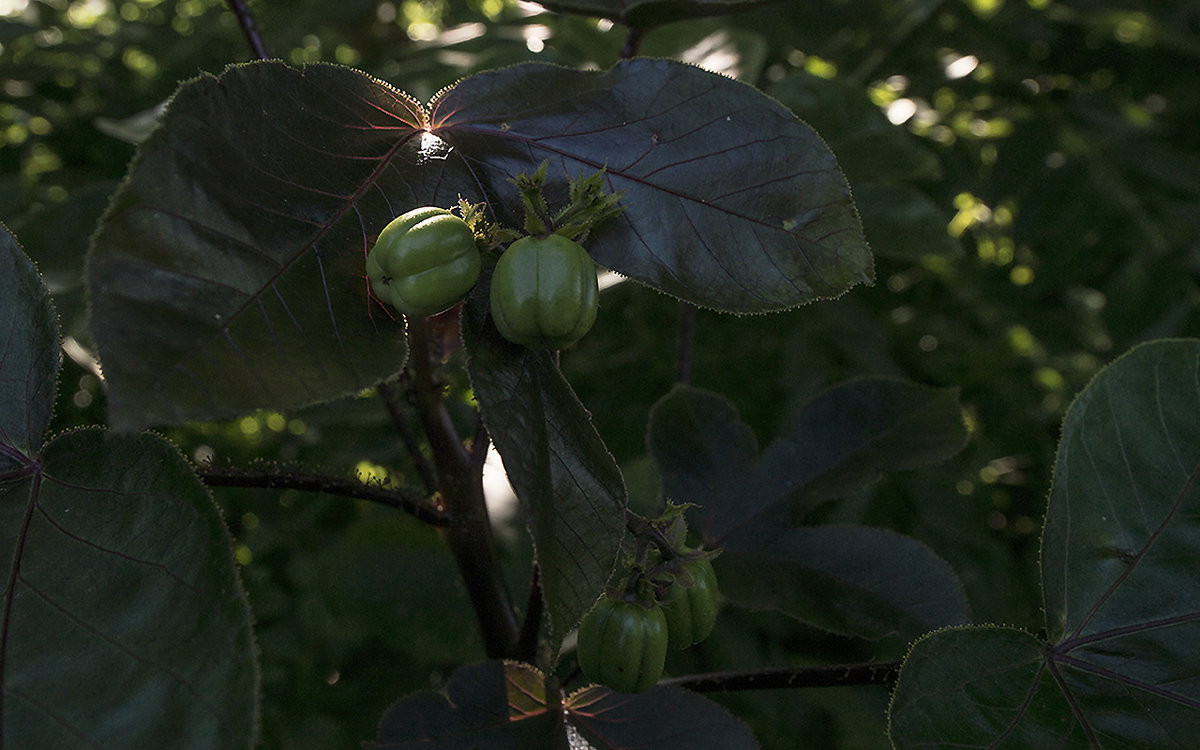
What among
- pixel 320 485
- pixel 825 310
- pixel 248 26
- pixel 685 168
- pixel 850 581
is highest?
pixel 248 26

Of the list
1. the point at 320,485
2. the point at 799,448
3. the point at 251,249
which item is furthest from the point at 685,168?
→ the point at 799,448

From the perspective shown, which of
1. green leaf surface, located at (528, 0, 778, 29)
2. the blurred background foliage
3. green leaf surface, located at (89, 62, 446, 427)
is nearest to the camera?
green leaf surface, located at (89, 62, 446, 427)

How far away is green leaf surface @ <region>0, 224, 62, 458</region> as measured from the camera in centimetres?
64

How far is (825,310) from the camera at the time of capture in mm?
1725

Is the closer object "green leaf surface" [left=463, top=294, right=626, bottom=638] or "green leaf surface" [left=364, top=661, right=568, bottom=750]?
"green leaf surface" [left=463, top=294, right=626, bottom=638]

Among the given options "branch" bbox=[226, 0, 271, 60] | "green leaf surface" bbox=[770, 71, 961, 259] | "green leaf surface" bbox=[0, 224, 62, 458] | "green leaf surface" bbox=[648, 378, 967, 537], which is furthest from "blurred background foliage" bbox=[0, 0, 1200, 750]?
"green leaf surface" bbox=[0, 224, 62, 458]

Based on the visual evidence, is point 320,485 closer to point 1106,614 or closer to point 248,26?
point 248,26

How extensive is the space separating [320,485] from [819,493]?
1.75 feet

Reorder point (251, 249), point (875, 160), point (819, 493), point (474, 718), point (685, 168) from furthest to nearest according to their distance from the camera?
point (875, 160)
point (819, 493)
point (474, 718)
point (685, 168)
point (251, 249)

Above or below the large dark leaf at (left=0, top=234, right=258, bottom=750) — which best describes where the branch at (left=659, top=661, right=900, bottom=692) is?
below

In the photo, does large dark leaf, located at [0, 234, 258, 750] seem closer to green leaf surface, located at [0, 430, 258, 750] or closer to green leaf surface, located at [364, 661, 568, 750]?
green leaf surface, located at [0, 430, 258, 750]

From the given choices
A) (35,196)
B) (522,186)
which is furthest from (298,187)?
(35,196)

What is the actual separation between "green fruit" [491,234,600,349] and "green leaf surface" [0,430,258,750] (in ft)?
0.73

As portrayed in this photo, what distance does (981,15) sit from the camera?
194cm
